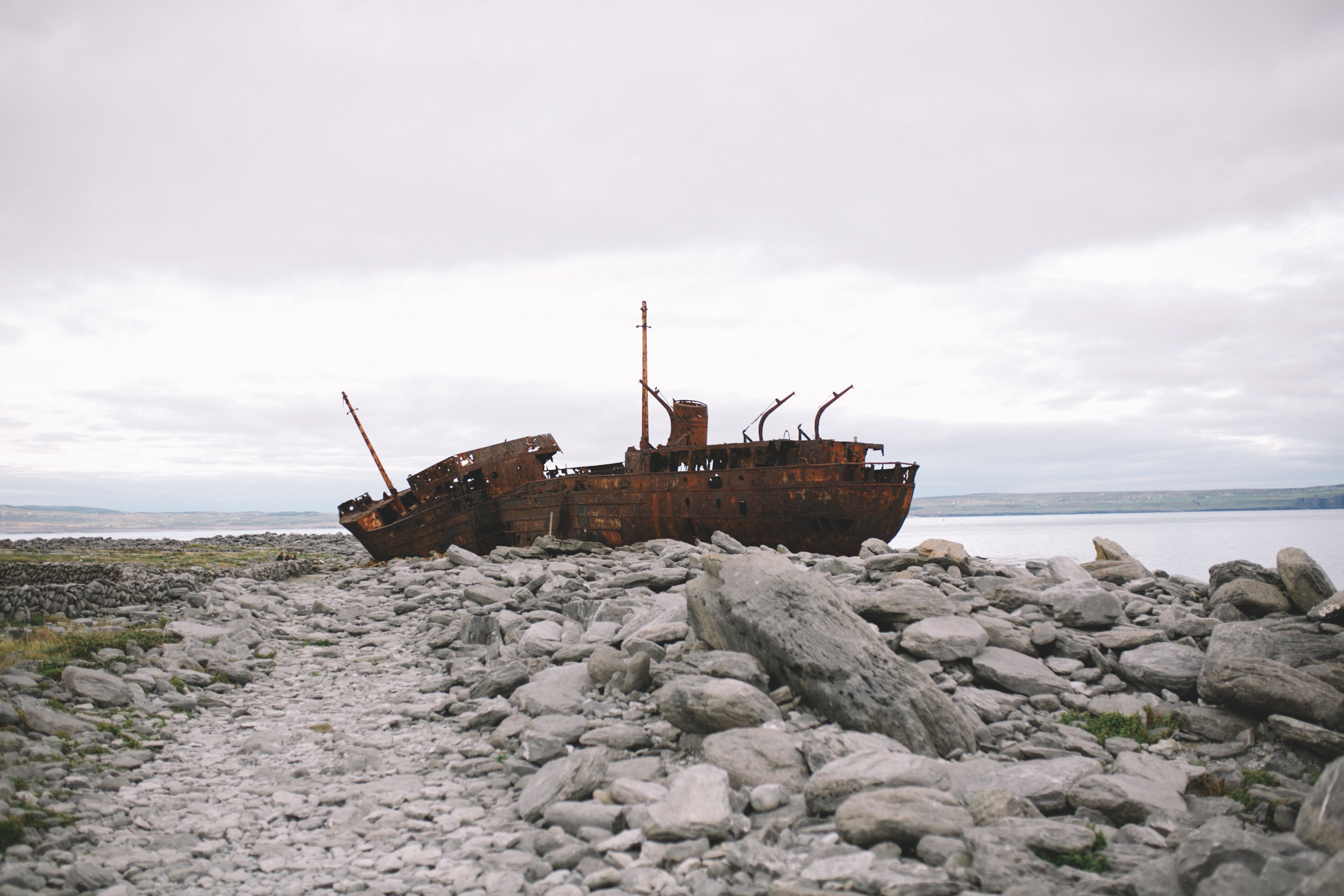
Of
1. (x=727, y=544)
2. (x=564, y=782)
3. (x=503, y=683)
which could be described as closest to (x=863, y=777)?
(x=564, y=782)

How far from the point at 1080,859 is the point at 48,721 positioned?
900cm

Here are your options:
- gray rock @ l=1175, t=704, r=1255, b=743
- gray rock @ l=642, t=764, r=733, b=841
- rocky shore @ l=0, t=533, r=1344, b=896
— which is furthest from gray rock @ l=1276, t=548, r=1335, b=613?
gray rock @ l=642, t=764, r=733, b=841

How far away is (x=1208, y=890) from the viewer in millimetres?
3686

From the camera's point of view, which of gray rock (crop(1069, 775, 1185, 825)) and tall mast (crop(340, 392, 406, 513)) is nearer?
gray rock (crop(1069, 775, 1185, 825))

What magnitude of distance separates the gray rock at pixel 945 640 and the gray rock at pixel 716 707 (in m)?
2.18

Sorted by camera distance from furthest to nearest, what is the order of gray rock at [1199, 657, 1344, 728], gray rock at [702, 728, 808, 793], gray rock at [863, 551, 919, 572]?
gray rock at [863, 551, 919, 572]
gray rock at [1199, 657, 1344, 728]
gray rock at [702, 728, 808, 793]

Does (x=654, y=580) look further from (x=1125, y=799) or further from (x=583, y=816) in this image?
(x=1125, y=799)

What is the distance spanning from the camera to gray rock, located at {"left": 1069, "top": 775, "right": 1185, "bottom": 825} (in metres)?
5.11

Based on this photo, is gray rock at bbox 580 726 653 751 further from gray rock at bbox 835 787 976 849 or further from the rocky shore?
gray rock at bbox 835 787 976 849

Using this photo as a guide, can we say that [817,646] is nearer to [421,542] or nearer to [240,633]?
[240,633]

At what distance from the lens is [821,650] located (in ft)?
22.9

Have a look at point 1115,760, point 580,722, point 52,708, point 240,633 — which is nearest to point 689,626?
point 580,722

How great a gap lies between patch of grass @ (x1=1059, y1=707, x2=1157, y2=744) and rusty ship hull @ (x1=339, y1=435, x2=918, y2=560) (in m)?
14.6

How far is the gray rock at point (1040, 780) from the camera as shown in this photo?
5.31 meters
